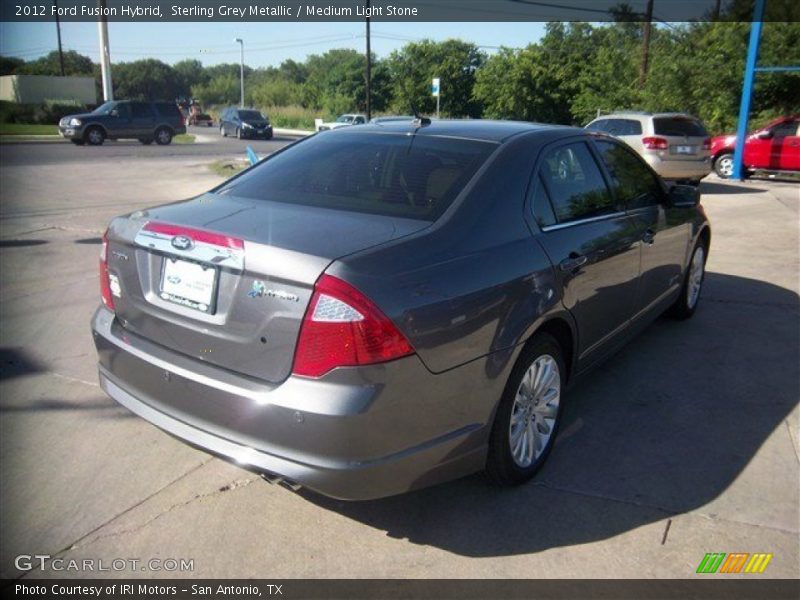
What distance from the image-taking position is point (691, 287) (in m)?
5.84

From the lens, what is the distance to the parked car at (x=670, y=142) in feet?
46.3

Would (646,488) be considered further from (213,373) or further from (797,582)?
(213,373)

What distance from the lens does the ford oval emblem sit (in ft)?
8.89

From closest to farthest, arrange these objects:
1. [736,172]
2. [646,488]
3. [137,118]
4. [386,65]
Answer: [646,488] < [736,172] < [137,118] < [386,65]

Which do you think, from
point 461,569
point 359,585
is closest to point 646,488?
point 461,569

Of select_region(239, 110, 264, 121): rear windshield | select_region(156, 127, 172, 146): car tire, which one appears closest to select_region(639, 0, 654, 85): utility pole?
select_region(239, 110, 264, 121): rear windshield

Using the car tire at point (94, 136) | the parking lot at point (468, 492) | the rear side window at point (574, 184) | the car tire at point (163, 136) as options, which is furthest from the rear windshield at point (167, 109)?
the rear side window at point (574, 184)

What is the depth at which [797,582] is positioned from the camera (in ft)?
8.98

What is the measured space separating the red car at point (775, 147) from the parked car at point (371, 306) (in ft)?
52.3

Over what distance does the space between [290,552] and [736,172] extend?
18.5m

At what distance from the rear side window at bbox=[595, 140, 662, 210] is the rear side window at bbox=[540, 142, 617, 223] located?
217 millimetres

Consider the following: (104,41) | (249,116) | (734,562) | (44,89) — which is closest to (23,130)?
(104,41)

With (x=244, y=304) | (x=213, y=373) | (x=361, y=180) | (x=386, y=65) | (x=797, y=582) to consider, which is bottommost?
(x=797, y=582)

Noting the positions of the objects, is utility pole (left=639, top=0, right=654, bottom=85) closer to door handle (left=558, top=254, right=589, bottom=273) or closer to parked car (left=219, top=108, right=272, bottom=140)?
parked car (left=219, top=108, right=272, bottom=140)
